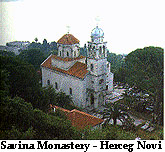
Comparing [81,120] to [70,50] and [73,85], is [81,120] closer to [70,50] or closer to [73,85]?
[73,85]

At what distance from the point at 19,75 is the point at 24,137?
17.7 ft

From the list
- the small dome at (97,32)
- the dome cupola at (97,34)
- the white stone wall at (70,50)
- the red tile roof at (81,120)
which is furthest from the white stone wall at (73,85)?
the red tile roof at (81,120)

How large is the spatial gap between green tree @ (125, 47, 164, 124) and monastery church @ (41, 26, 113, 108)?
1935 mm

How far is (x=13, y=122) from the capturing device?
30.7ft

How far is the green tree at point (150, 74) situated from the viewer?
48.2ft

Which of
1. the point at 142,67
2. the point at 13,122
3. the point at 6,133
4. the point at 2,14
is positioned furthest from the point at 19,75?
the point at 142,67

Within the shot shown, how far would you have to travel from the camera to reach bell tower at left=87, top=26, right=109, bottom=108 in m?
16.5

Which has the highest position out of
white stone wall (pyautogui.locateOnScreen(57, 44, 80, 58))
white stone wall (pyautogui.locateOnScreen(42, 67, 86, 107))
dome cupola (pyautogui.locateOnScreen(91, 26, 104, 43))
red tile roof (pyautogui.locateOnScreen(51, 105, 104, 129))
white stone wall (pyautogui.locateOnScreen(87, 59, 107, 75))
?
dome cupola (pyautogui.locateOnScreen(91, 26, 104, 43))

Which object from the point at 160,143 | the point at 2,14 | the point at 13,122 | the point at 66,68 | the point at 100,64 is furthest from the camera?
the point at 66,68

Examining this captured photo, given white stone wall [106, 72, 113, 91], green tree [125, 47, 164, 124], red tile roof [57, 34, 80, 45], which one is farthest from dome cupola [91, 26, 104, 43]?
green tree [125, 47, 164, 124]

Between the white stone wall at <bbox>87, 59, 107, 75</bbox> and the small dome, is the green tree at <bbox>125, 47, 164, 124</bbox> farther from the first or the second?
the small dome

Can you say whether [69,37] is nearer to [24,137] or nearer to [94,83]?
[94,83]

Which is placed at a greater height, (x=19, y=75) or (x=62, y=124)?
(x=19, y=75)

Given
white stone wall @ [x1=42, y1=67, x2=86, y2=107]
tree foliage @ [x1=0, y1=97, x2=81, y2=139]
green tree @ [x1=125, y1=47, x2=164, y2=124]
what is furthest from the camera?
white stone wall @ [x1=42, y1=67, x2=86, y2=107]
